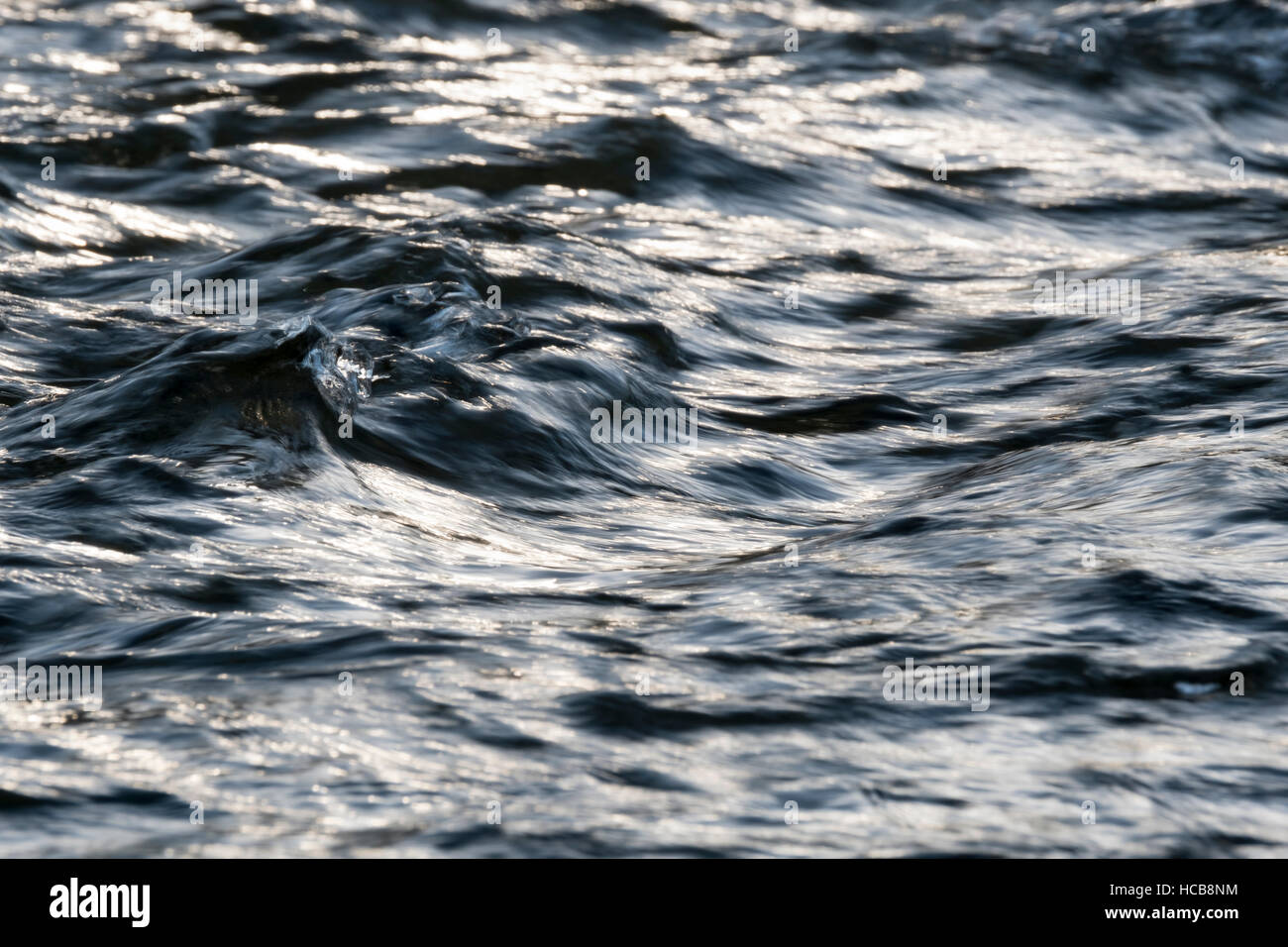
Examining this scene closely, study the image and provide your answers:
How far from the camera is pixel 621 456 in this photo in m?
6.12

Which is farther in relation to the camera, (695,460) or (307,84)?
(307,84)

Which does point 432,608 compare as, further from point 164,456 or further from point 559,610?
point 164,456

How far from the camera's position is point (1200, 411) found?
21.6 feet

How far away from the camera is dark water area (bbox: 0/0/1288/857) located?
11.9 ft

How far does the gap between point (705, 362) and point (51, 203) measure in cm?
375

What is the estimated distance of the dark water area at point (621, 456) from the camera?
3.62 m

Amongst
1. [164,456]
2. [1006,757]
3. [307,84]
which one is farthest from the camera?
[307,84]
